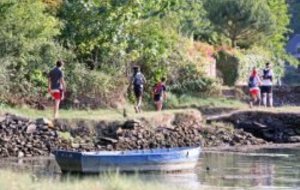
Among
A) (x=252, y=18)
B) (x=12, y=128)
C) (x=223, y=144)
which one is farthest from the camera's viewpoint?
(x=252, y=18)

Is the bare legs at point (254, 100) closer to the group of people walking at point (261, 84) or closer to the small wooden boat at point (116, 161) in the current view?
the group of people walking at point (261, 84)

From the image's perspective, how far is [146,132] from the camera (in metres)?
35.4

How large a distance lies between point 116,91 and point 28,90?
4.80 meters

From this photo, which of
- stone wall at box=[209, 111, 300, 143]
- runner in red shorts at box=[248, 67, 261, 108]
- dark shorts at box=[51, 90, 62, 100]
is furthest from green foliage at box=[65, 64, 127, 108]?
runner in red shorts at box=[248, 67, 261, 108]

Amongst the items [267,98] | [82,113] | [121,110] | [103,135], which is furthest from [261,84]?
[103,135]

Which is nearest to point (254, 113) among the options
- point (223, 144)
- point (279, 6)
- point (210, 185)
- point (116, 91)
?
point (223, 144)

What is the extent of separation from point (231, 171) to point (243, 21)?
3065 cm

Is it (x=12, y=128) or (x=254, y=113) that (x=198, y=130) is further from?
(x=12, y=128)

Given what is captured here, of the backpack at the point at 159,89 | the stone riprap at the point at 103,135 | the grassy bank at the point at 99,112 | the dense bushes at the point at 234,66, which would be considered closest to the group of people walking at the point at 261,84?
the grassy bank at the point at 99,112

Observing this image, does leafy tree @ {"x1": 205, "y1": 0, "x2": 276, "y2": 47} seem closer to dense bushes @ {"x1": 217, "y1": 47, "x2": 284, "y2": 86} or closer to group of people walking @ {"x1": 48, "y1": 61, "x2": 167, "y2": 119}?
dense bushes @ {"x1": 217, "y1": 47, "x2": 284, "y2": 86}

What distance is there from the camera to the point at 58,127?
33.4 metres

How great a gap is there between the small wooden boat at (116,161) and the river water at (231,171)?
16.1 inches

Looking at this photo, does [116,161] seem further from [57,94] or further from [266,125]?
[266,125]

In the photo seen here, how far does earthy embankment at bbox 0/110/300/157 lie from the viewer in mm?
32500
